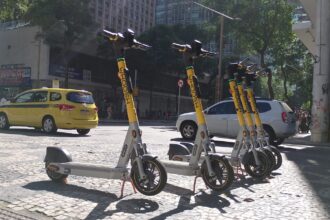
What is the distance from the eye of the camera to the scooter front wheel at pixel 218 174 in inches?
268

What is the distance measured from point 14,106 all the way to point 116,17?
5415 centimetres

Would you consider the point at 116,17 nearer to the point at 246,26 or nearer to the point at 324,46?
the point at 246,26

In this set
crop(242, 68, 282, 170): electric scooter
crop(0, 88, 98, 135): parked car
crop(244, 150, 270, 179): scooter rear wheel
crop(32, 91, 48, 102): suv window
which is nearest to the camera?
crop(244, 150, 270, 179): scooter rear wheel

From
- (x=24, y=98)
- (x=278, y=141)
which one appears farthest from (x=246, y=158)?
(x=24, y=98)

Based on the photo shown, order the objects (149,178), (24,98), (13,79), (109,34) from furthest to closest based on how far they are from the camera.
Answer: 1. (13,79)
2. (24,98)
3. (109,34)
4. (149,178)

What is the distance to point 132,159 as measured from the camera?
6.64 metres

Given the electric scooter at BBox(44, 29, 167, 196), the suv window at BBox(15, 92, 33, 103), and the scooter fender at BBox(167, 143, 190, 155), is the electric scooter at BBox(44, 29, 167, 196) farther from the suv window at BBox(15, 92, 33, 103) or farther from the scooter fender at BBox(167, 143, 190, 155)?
the suv window at BBox(15, 92, 33, 103)

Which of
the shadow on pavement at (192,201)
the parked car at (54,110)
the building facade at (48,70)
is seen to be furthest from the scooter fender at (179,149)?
the building facade at (48,70)

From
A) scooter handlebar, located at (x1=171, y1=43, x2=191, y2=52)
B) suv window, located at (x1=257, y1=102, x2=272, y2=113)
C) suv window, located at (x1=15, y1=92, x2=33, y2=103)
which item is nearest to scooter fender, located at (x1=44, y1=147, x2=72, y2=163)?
scooter handlebar, located at (x1=171, y1=43, x2=191, y2=52)

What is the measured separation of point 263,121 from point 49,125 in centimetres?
722

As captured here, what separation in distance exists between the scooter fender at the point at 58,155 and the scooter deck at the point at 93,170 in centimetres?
9

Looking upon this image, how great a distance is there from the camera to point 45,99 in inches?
669

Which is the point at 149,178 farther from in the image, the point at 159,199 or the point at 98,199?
the point at 98,199

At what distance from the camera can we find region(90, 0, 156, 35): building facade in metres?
66.6
